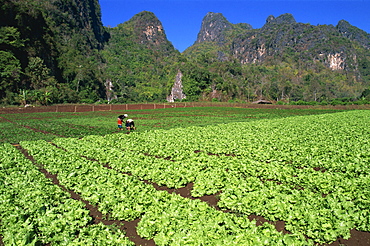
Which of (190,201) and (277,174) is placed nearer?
(190,201)

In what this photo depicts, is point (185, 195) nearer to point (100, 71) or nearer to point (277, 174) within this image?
point (277, 174)

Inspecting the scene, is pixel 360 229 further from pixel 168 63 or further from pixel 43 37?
pixel 168 63

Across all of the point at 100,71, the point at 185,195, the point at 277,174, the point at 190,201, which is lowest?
the point at 185,195

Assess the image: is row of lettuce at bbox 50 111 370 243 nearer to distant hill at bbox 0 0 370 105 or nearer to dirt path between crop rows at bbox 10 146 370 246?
dirt path between crop rows at bbox 10 146 370 246

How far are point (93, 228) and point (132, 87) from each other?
142 meters

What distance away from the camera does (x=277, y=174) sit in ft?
30.8

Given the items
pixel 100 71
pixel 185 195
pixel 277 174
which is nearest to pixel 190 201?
pixel 185 195

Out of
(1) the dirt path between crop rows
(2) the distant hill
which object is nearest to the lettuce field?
(1) the dirt path between crop rows

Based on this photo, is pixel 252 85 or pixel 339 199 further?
pixel 252 85

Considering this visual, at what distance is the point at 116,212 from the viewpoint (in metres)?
7.03

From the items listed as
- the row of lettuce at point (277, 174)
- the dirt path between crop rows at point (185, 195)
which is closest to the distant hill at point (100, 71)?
the row of lettuce at point (277, 174)

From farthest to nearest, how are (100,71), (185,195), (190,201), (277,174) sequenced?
(100,71)
(277,174)
(185,195)
(190,201)

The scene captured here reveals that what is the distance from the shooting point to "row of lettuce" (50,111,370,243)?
20.3 ft

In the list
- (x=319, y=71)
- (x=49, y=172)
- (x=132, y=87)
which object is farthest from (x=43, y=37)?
(x=319, y=71)
